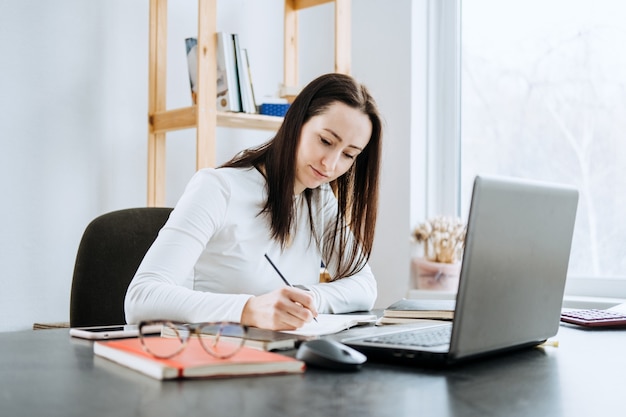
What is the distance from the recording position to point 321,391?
2.51ft

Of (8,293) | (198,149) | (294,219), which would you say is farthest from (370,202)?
(8,293)

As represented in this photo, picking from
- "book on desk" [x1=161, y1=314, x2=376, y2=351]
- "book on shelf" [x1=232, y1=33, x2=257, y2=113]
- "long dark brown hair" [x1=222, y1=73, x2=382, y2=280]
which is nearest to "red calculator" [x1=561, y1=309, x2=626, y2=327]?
"book on desk" [x1=161, y1=314, x2=376, y2=351]

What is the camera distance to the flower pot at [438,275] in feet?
8.69

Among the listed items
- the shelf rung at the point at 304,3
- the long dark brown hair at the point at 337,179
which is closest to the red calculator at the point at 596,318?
the long dark brown hair at the point at 337,179

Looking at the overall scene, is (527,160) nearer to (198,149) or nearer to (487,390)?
(198,149)

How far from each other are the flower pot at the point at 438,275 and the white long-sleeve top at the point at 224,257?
0.91 meters

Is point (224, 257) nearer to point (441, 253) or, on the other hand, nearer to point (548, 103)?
point (441, 253)

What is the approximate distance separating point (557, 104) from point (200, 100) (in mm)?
1312

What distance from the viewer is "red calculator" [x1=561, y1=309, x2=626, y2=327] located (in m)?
1.39

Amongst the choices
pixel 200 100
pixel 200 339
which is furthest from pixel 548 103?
pixel 200 339

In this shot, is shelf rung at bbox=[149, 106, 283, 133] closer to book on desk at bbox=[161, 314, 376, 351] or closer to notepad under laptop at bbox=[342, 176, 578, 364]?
book on desk at bbox=[161, 314, 376, 351]

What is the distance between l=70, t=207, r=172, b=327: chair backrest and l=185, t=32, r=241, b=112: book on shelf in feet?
2.47

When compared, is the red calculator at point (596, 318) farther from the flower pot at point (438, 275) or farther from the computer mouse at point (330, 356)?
the flower pot at point (438, 275)

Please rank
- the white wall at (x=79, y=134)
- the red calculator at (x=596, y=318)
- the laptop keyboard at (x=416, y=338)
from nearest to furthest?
the laptop keyboard at (x=416, y=338)
the red calculator at (x=596, y=318)
the white wall at (x=79, y=134)
